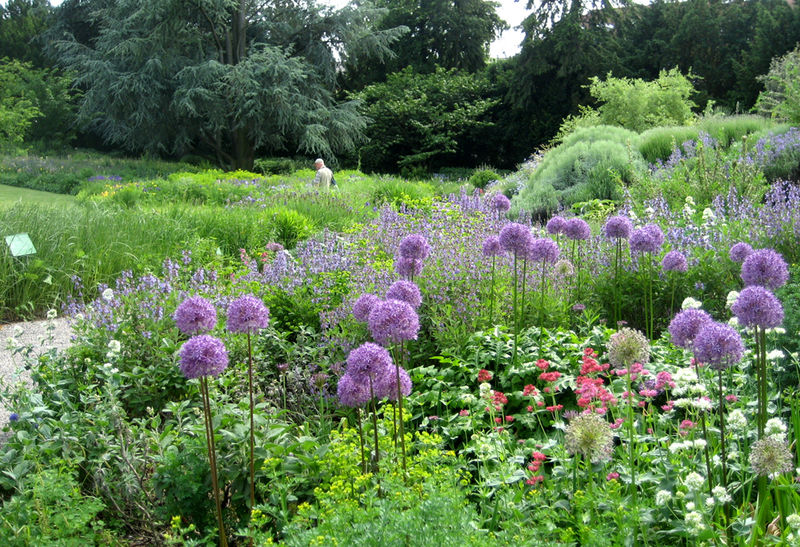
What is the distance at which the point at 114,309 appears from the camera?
3854 millimetres

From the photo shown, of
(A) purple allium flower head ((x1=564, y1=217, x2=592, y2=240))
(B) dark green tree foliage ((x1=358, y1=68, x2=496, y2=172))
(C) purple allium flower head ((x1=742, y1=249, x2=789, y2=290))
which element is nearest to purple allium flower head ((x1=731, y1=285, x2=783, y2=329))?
(C) purple allium flower head ((x1=742, y1=249, x2=789, y2=290))

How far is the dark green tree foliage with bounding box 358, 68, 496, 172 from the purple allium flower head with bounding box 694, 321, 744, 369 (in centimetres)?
2187

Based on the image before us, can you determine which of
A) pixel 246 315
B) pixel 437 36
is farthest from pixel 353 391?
pixel 437 36

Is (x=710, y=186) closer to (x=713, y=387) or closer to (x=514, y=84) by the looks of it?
(x=713, y=387)

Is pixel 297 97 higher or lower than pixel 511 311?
higher

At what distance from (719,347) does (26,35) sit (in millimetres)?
34967

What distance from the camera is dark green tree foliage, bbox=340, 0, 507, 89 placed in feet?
89.2

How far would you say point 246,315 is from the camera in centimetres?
193

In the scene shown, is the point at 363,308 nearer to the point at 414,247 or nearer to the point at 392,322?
the point at 392,322

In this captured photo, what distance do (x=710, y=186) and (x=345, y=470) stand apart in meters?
6.13

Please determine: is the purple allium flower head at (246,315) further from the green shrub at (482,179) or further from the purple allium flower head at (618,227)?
the green shrub at (482,179)

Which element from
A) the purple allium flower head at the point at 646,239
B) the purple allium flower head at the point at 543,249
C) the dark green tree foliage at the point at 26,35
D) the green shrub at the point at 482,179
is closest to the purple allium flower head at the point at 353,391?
the purple allium flower head at the point at 543,249

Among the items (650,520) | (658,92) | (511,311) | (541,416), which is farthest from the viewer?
(658,92)

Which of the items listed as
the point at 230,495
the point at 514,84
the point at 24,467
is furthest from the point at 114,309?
the point at 514,84
